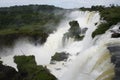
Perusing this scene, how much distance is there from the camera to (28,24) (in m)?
73.2

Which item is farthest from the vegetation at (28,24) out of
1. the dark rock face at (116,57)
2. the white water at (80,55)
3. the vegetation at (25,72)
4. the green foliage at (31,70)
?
the dark rock face at (116,57)

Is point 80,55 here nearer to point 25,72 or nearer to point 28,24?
point 25,72

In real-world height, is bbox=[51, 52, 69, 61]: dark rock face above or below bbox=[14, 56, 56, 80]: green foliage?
above

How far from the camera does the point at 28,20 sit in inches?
3000

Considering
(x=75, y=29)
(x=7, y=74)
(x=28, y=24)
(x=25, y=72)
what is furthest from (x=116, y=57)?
(x=28, y=24)

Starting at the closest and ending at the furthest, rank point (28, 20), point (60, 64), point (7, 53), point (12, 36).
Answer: point (60, 64), point (7, 53), point (12, 36), point (28, 20)

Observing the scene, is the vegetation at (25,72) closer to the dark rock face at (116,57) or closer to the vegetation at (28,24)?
the dark rock face at (116,57)

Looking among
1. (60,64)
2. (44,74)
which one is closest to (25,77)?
(44,74)

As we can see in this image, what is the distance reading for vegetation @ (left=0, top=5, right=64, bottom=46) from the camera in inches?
1992

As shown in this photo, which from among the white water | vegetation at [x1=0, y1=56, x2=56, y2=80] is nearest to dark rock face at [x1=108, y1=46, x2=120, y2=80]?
the white water

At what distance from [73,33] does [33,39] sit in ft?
35.2

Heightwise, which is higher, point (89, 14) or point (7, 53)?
point (89, 14)

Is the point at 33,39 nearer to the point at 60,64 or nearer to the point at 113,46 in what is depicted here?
the point at 60,64

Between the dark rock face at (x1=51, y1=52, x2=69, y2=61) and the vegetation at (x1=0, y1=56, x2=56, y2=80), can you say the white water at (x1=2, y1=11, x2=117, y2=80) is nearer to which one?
the dark rock face at (x1=51, y1=52, x2=69, y2=61)
